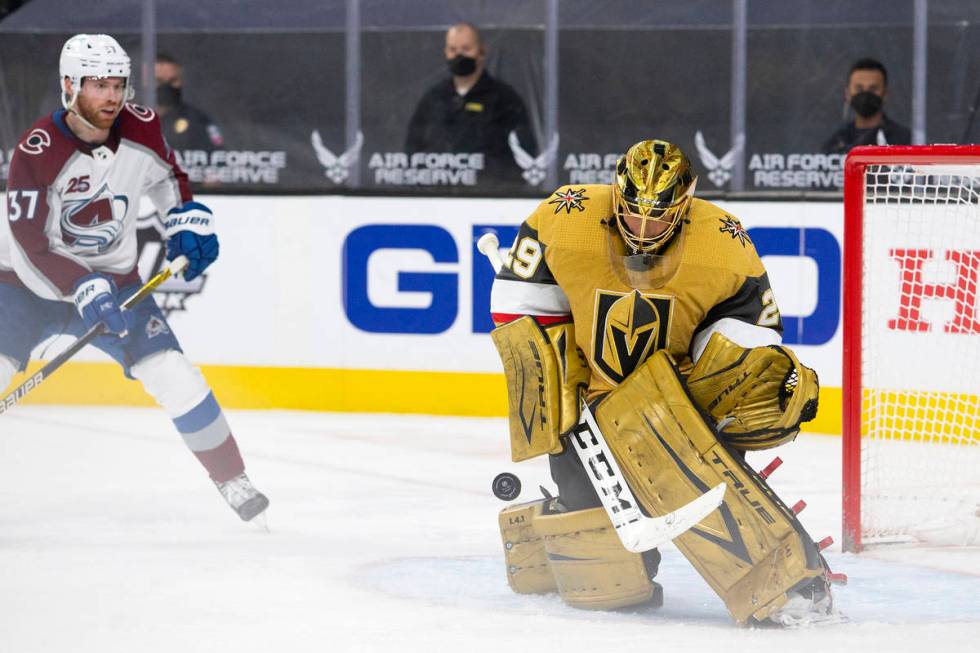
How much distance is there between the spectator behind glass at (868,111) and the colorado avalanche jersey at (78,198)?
8.82 ft

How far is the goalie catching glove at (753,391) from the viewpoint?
10.4 ft

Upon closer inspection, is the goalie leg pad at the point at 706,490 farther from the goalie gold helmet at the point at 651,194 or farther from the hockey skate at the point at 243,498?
the hockey skate at the point at 243,498

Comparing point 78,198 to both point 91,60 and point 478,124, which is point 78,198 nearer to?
point 91,60

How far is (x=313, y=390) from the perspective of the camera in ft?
21.4

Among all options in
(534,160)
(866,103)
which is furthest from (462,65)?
(866,103)

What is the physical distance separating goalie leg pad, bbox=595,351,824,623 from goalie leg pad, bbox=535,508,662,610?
4.0 inches

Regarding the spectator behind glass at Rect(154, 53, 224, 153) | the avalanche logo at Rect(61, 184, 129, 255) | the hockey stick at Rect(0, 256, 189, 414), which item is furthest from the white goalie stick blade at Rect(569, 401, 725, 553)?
the spectator behind glass at Rect(154, 53, 224, 153)

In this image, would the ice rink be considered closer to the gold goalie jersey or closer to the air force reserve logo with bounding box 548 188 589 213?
the gold goalie jersey

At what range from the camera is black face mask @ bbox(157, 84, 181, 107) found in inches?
265

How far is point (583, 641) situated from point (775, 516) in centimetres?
43

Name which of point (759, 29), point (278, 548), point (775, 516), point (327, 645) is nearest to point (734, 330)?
point (775, 516)

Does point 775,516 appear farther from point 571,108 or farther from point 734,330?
point 571,108

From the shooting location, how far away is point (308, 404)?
653 cm

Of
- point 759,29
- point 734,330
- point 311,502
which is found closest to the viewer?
point 734,330
